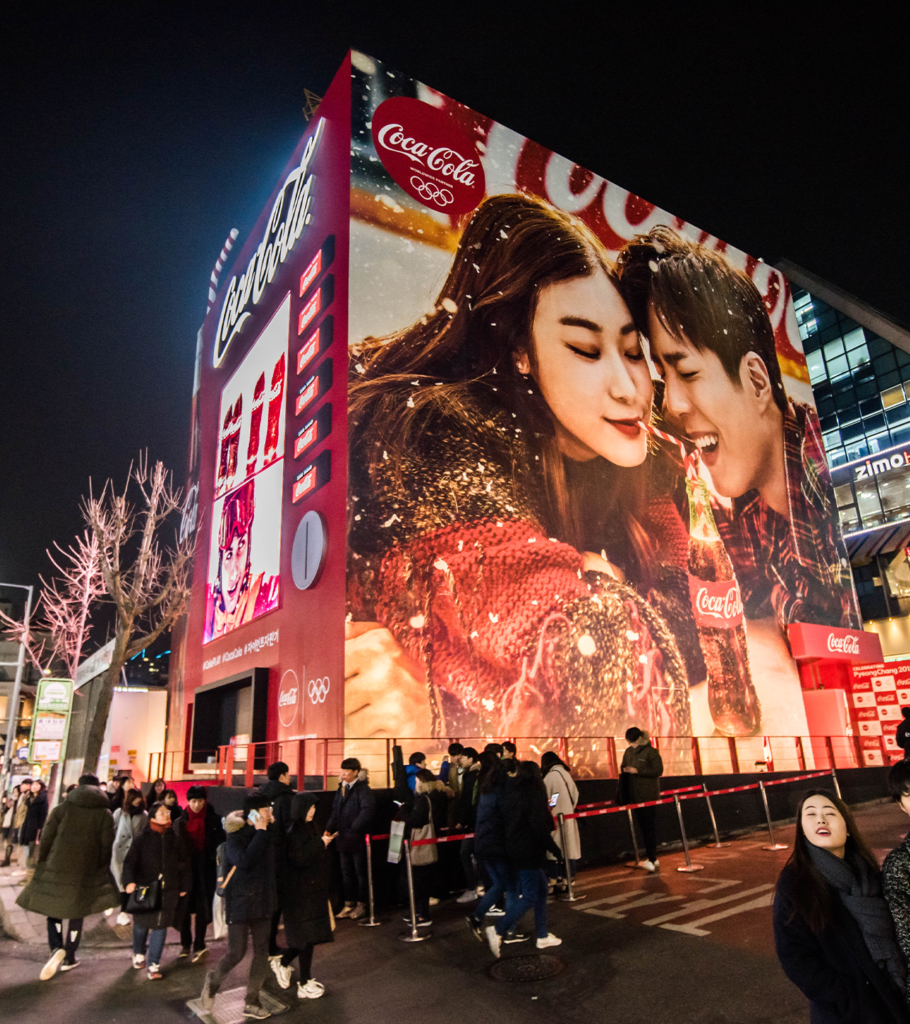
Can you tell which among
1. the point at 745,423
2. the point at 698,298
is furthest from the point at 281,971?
the point at 698,298

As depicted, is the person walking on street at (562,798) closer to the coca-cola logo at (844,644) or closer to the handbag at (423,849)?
the handbag at (423,849)

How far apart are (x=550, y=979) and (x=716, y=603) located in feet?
54.9

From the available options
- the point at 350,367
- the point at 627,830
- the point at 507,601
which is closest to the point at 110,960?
the point at 627,830

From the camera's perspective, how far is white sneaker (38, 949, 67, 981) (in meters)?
7.16

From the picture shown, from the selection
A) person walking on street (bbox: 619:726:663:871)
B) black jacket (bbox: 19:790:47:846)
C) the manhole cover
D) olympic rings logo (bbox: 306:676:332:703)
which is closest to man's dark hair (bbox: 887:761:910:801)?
the manhole cover

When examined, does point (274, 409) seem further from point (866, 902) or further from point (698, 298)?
point (866, 902)

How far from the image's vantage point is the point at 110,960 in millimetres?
7906

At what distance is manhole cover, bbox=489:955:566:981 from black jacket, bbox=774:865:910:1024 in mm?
3640

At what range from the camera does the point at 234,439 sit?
21.6 m

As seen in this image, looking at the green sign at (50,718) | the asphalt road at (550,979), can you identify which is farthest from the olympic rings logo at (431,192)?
the asphalt road at (550,979)

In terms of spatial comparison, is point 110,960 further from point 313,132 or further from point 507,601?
point 313,132

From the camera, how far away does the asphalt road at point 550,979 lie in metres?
5.29

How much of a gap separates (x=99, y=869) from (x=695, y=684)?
627 inches

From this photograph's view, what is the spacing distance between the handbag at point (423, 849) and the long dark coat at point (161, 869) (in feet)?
7.81
